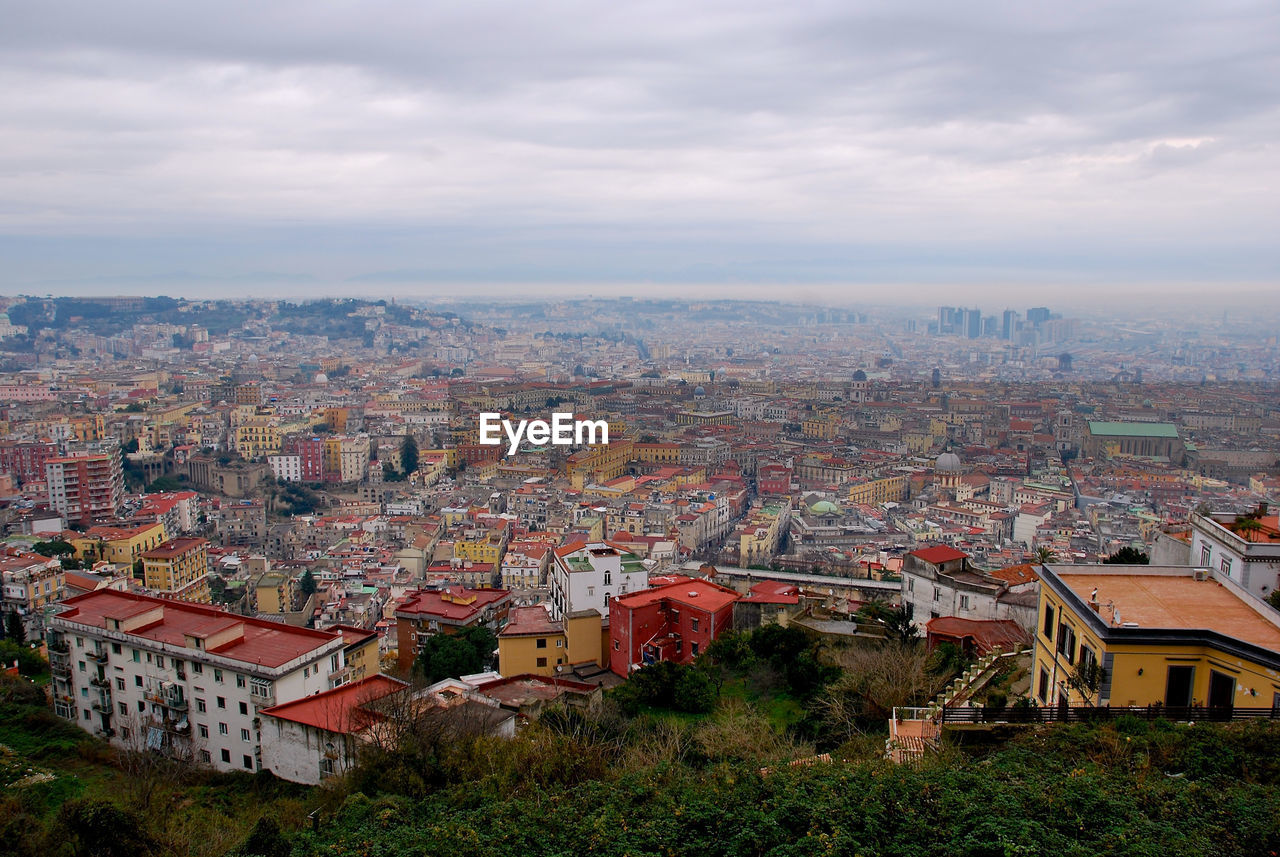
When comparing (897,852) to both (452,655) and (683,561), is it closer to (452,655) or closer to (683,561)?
→ (452,655)

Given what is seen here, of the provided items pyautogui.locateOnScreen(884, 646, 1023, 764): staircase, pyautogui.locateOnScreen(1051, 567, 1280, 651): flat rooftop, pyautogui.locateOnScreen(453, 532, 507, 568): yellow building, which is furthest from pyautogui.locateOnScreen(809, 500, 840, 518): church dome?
pyautogui.locateOnScreen(1051, 567, 1280, 651): flat rooftop

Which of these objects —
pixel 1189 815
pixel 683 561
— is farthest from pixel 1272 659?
pixel 683 561

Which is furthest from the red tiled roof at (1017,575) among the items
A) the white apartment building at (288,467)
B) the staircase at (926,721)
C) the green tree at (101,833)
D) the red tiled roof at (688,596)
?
the white apartment building at (288,467)

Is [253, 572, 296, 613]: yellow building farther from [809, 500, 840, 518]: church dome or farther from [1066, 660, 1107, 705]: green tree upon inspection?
[1066, 660, 1107, 705]: green tree

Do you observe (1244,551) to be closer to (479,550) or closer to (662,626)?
(662,626)

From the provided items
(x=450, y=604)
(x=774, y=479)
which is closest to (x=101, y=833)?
(x=450, y=604)

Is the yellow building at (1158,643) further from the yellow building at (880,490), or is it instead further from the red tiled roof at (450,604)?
the yellow building at (880,490)
